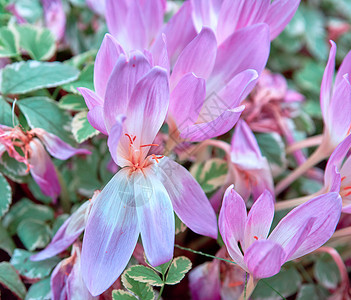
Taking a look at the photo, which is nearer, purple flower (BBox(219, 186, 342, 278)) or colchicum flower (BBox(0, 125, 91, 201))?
purple flower (BBox(219, 186, 342, 278))

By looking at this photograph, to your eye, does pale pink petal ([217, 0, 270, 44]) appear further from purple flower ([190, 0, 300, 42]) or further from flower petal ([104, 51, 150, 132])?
flower petal ([104, 51, 150, 132])

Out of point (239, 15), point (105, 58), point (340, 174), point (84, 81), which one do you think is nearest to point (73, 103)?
point (84, 81)

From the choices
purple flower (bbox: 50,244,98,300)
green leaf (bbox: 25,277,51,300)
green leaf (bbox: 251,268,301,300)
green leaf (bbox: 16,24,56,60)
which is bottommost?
green leaf (bbox: 251,268,301,300)

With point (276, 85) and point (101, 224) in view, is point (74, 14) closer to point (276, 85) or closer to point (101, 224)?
point (276, 85)

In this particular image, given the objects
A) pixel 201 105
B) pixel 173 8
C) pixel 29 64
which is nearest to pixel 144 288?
pixel 201 105

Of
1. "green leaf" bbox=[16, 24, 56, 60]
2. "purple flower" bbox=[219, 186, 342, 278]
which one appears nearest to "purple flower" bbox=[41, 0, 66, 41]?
"green leaf" bbox=[16, 24, 56, 60]

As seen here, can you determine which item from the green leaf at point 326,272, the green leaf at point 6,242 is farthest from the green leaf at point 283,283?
the green leaf at point 6,242
